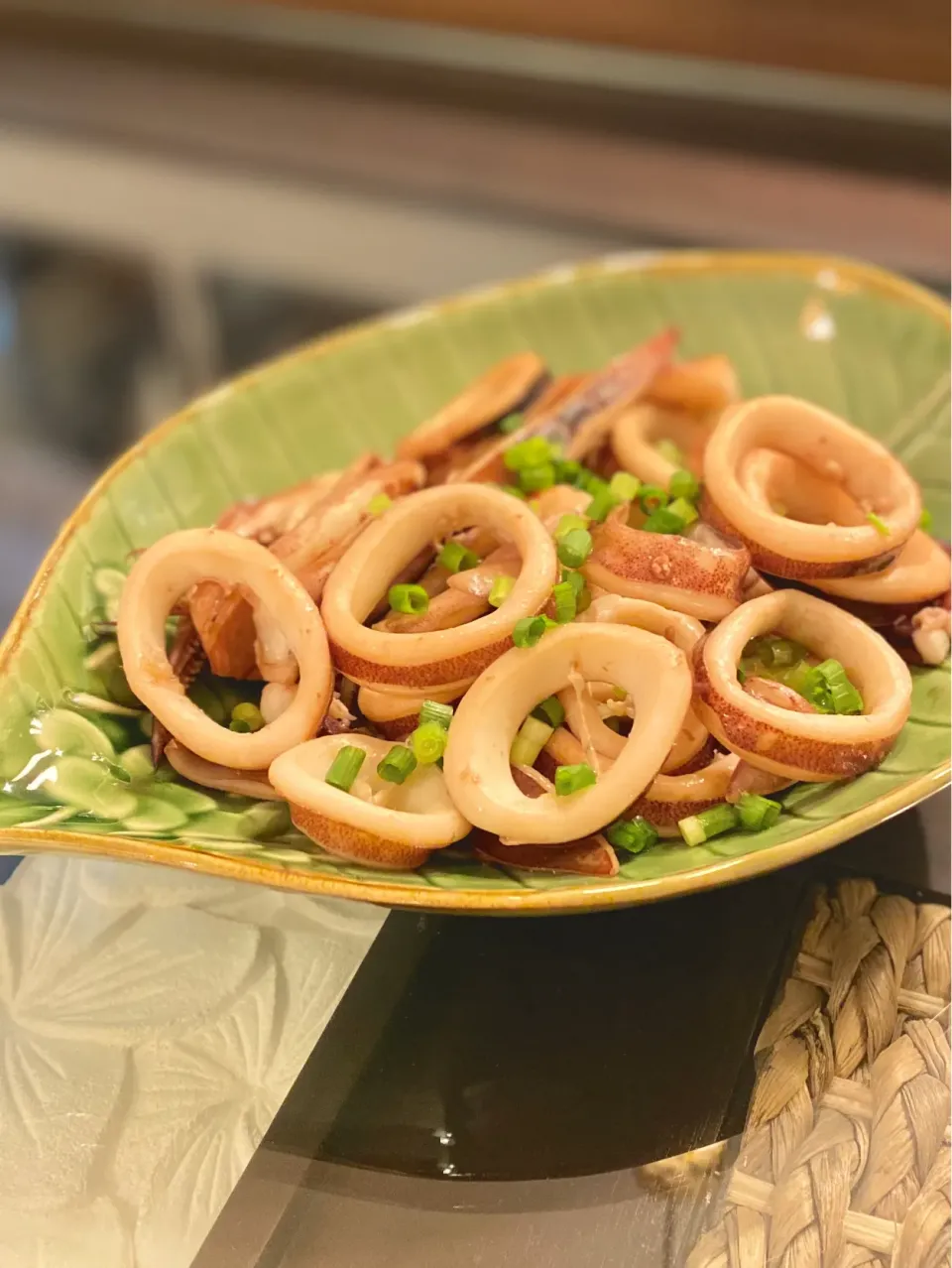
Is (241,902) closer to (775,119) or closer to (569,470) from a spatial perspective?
(569,470)

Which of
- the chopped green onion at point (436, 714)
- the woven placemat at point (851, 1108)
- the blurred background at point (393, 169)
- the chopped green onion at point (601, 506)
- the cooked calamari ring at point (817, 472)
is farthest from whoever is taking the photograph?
the blurred background at point (393, 169)

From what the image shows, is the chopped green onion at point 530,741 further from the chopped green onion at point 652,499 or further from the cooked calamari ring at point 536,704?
the chopped green onion at point 652,499

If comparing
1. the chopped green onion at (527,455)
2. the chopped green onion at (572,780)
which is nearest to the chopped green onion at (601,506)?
the chopped green onion at (527,455)

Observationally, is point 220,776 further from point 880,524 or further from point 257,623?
point 880,524

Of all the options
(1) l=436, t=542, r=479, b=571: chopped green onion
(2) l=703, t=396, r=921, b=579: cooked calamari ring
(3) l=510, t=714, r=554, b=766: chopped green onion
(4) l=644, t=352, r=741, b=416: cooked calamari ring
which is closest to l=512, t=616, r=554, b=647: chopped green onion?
(3) l=510, t=714, r=554, b=766: chopped green onion

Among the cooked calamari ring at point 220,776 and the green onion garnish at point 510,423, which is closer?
the cooked calamari ring at point 220,776
